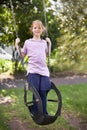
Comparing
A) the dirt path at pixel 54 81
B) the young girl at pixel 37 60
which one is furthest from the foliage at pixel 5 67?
the young girl at pixel 37 60

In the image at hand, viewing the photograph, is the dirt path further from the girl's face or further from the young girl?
the girl's face

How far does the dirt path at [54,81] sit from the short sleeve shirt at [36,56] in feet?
13.3

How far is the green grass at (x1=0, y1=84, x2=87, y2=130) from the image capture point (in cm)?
988

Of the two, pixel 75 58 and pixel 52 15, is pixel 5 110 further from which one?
pixel 52 15

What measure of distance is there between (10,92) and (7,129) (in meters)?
2.63

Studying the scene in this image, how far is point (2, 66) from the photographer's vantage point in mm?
16812

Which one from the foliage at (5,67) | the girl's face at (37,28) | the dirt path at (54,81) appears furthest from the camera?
the foliage at (5,67)

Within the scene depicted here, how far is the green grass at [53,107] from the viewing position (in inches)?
389

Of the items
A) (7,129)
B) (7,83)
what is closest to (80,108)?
(7,129)

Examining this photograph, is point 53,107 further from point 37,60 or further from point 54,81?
point 37,60

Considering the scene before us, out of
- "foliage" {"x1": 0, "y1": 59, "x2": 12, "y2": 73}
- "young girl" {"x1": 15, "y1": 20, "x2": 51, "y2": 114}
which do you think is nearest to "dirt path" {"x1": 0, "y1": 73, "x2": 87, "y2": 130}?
"foliage" {"x1": 0, "y1": 59, "x2": 12, "y2": 73}

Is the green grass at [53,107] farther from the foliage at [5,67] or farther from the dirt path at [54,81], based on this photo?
the foliage at [5,67]

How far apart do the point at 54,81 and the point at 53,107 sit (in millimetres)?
3582

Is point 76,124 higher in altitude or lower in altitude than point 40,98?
lower
